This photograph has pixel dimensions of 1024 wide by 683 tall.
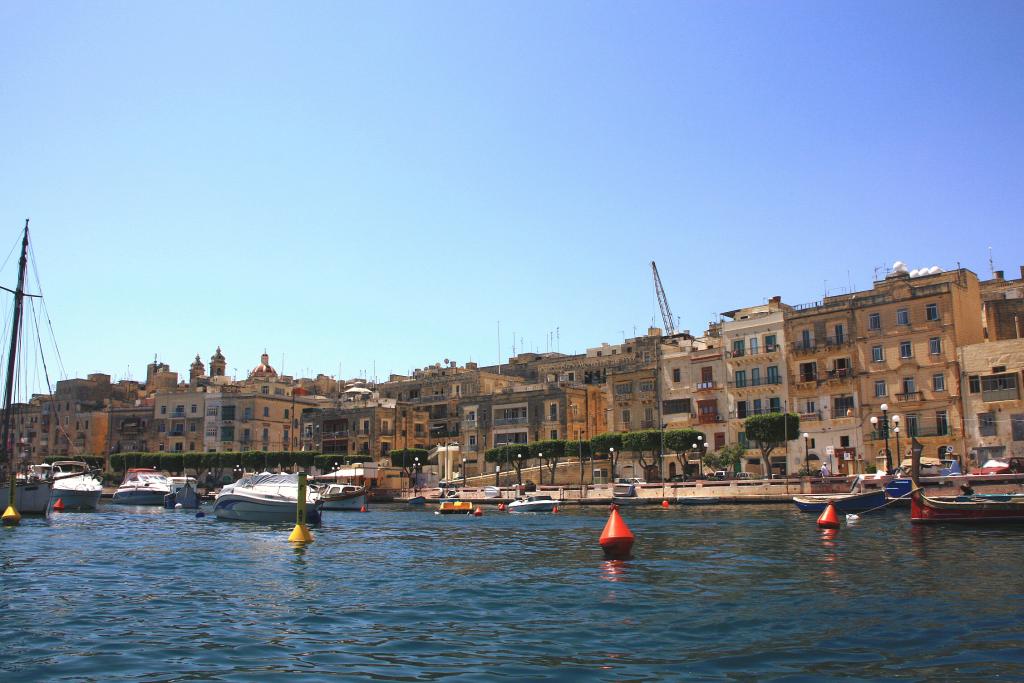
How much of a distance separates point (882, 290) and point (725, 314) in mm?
15914

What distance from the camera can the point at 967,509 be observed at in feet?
111

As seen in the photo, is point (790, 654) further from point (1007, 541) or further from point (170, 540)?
point (170, 540)

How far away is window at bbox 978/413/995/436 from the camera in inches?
2197

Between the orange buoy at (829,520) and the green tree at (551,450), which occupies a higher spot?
the green tree at (551,450)

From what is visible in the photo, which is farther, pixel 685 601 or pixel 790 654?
pixel 685 601

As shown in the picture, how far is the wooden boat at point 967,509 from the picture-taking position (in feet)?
109

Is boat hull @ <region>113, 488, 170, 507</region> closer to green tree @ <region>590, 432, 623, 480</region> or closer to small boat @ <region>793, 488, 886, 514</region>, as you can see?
green tree @ <region>590, 432, 623, 480</region>

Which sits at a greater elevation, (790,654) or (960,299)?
(960,299)

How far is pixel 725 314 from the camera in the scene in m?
78.7

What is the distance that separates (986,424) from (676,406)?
25.1m

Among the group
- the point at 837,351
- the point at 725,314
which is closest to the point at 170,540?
the point at 837,351

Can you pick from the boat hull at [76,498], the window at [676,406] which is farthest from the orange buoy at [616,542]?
the window at [676,406]

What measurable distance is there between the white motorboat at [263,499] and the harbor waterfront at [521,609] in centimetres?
1103

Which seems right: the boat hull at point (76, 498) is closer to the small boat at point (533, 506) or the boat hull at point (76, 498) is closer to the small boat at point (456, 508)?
the small boat at point (456, 508)
